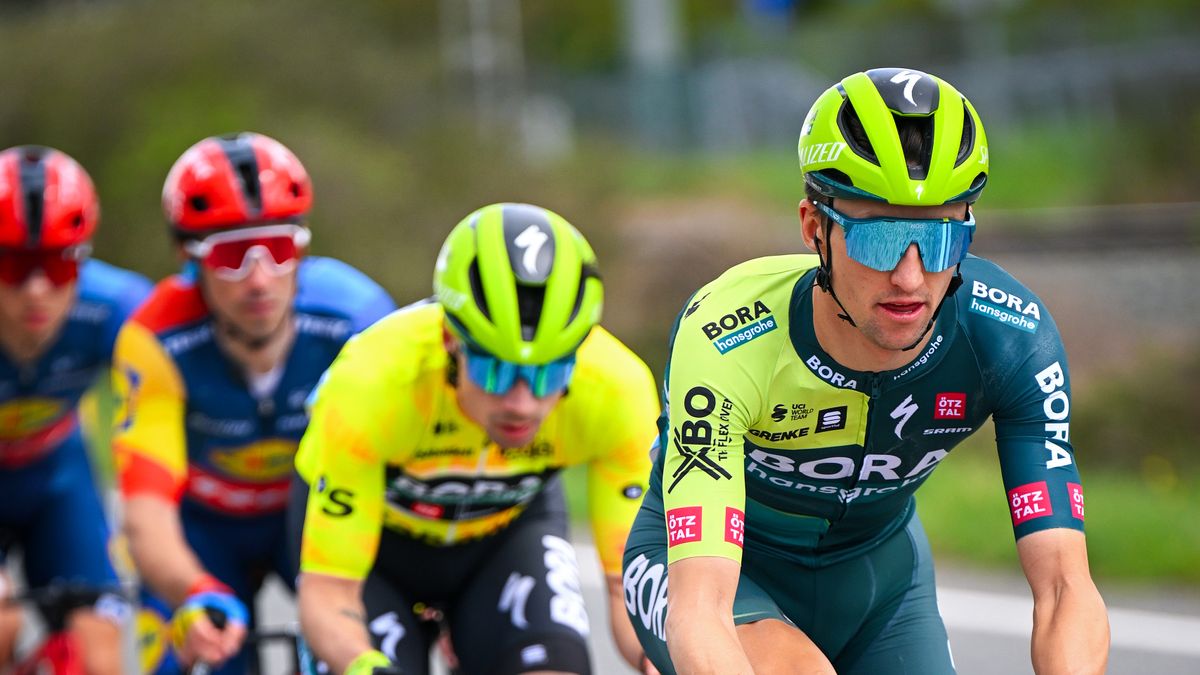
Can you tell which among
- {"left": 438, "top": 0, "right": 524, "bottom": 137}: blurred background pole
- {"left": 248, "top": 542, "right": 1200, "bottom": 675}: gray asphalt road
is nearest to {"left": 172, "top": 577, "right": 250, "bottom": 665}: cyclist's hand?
{"left": 248, "top": 542, "right": 1200, "bottom": 675}: gray asphalt road

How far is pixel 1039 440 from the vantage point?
12.6 ft

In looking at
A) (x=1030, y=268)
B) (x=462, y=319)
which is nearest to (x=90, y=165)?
(x=1030, y=268)

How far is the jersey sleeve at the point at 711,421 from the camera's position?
3.66 meters

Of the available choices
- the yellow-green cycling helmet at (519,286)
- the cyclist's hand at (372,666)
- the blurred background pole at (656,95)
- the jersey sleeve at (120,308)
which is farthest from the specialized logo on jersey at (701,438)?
the blurred background pole at (656,95)

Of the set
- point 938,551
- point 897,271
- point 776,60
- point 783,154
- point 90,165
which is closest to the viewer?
point 897,271

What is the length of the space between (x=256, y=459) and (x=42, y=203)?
143 centimetres

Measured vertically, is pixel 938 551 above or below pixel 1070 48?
below

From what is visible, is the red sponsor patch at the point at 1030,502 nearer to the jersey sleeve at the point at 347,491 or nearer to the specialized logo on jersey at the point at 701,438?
the specialized logo on jersey at the point at 701,438

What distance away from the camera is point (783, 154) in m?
30.0

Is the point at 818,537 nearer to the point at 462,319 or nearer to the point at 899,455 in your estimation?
the point at 899,455

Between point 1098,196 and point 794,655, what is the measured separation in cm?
1977

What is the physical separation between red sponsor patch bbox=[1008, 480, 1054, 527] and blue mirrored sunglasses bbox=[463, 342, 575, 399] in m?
1.27

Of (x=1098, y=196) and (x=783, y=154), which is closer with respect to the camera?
(x=1098, y=196)

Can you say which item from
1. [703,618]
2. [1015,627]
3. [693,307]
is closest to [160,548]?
[693,307]
